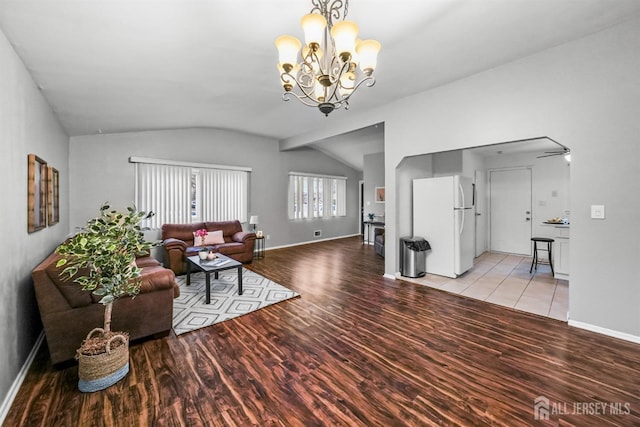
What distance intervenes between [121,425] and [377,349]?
184 centimetres

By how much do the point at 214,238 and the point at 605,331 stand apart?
5719 millimetres

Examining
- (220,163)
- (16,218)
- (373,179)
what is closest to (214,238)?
(220,163)

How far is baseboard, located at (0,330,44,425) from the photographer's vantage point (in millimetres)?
1566

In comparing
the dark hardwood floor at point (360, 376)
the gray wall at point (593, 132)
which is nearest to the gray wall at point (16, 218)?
the dark hardwood floor at point (360, 376)

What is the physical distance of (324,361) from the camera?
2.10 m

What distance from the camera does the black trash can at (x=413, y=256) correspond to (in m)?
4.16

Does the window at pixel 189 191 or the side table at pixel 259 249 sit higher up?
the window at pixel 189 191

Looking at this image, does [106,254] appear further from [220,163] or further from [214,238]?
[220,163]

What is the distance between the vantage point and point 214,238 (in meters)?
5.26

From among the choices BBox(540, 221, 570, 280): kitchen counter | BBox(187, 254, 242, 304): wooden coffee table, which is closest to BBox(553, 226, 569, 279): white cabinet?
BBox(540, 221, 570, 280): kitchen counter

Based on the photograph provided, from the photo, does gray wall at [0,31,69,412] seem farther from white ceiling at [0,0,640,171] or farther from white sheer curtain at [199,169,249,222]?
white sheer curtain at [199,169,249,222]

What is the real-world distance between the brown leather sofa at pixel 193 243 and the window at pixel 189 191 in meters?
0.36

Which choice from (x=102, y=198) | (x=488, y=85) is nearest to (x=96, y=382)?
(x=102, y=198)

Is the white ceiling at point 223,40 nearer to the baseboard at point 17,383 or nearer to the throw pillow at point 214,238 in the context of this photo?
the baseboard at point 17,383
